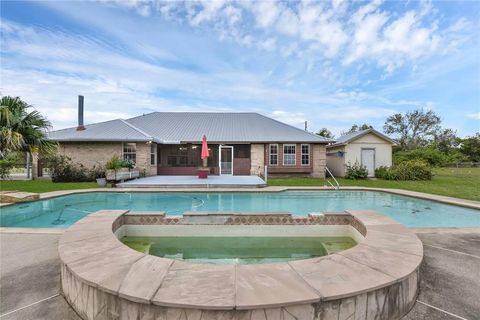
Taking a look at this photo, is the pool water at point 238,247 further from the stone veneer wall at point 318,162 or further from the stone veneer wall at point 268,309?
the stone veneer wall at point 318,162

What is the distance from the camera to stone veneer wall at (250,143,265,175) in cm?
1753

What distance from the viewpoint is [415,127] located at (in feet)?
124

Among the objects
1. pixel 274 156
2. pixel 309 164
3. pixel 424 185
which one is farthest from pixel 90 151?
pixel 424 185

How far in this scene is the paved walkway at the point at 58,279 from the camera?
8.27 feet

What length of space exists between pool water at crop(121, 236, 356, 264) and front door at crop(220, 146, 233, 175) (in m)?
12.6

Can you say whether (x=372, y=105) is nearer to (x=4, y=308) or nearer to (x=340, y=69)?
(x=340, y=69)

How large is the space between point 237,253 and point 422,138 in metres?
44.3

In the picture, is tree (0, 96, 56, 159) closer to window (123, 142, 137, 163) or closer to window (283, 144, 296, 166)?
window (123, 142, 137, 163)

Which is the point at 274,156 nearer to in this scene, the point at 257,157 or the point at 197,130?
the point at 257,157

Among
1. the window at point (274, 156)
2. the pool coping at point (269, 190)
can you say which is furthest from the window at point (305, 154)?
the pool coping at point (269, 190)

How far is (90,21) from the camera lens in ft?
40.4

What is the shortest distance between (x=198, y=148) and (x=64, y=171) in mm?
8441

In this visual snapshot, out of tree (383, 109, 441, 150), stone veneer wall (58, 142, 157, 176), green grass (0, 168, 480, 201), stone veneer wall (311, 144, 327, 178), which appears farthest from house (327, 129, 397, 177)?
tree (383, 109, 441, 150)

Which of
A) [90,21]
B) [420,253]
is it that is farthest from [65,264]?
[90,21]
